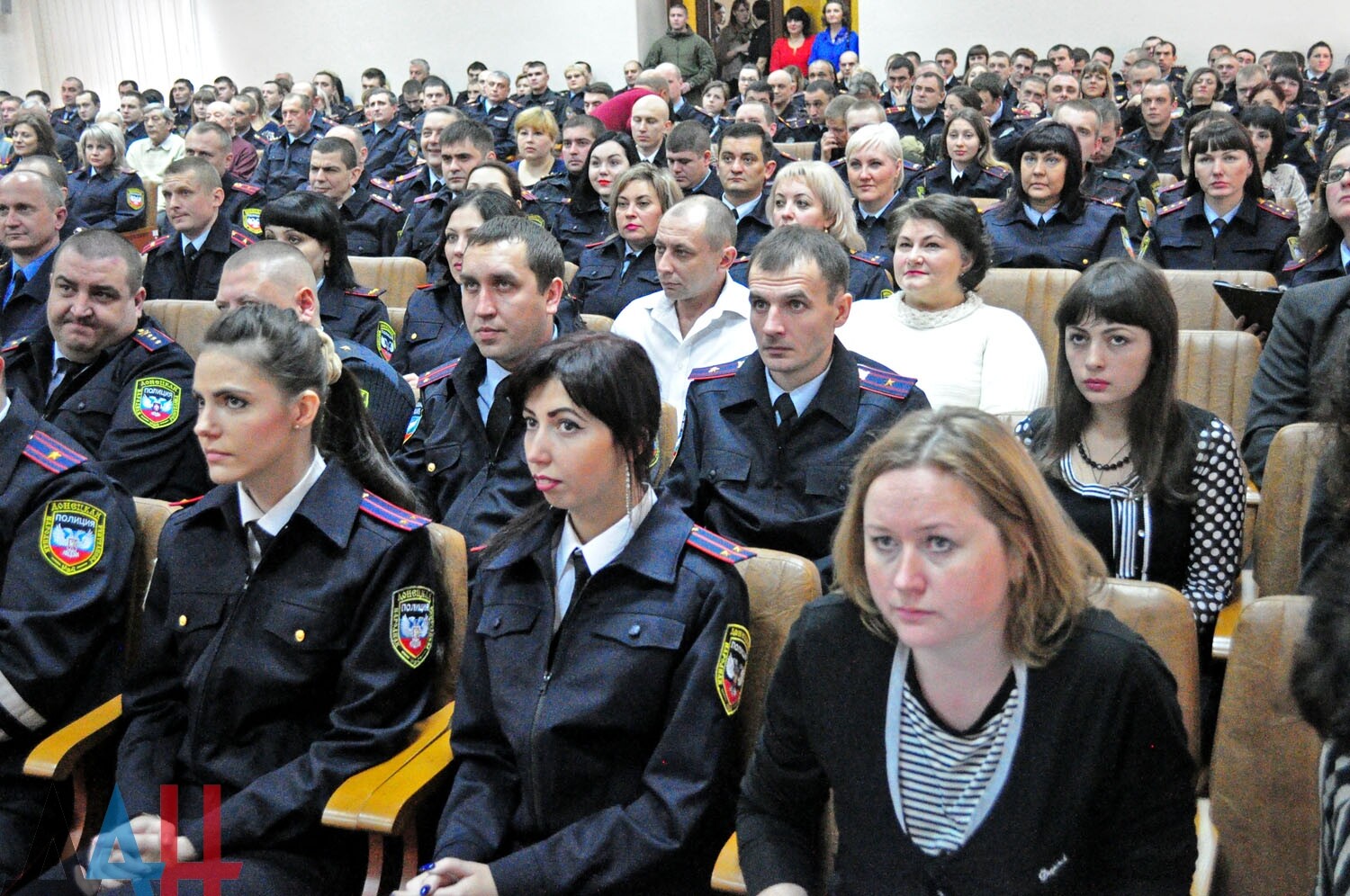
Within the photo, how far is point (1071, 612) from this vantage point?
4.33ft

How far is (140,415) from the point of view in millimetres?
2949

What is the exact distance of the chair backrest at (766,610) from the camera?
71.6 inches

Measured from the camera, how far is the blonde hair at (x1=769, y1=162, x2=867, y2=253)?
13.6ft

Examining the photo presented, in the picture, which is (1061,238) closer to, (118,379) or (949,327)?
(949,327)

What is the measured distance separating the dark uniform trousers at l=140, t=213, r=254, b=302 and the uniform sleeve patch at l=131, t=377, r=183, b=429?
75.1 inches

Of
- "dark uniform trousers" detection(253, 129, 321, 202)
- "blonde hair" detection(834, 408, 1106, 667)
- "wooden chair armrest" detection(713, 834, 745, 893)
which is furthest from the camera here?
"dark uniform trousers" detection(253, 129, 321, 202)

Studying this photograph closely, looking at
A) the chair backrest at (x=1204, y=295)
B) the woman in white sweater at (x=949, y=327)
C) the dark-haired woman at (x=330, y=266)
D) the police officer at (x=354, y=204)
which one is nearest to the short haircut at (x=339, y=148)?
the police officer at (x=354, y=204)

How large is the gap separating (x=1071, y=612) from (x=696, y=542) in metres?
0.62

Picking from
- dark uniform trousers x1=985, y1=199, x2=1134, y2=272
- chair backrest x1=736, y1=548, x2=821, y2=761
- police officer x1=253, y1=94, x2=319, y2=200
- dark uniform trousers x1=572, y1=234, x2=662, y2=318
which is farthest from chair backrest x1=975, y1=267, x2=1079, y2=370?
police officer x1=253, y1=94, x2=319, y2=200

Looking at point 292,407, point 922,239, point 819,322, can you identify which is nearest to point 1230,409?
point 922,239

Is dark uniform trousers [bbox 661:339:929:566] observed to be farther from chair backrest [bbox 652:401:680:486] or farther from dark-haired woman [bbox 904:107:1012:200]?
dark-haired woman [bbox 904:107:1012:200]

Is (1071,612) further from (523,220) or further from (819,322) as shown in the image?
(523,220)

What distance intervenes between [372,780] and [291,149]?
8174 mm

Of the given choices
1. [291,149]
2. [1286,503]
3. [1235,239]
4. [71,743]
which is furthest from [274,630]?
[291,149]
